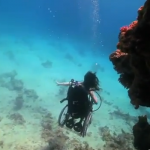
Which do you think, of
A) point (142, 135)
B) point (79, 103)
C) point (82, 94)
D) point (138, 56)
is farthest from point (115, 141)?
point (138, 56)

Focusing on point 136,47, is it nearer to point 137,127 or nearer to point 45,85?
point 137,127

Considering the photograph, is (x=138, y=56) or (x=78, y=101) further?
(x=78, y=101)

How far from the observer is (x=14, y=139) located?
12.0 m

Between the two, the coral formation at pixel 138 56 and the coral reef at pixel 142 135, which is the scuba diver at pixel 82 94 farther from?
the coral reef at pixel 142 135

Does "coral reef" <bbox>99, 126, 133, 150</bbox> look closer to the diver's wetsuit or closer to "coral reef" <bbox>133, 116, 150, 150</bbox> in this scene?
"coral reef" <bbox>133, 116, 150, 150</bbox>

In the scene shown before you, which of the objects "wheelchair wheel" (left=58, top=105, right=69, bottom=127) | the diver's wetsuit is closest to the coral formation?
the diver's wetsuit

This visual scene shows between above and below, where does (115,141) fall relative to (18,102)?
below

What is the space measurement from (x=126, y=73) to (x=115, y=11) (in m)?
127

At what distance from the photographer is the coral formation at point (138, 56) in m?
4.04

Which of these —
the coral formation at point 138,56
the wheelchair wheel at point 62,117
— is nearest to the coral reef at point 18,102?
the wheelchair wheel at point 62,117

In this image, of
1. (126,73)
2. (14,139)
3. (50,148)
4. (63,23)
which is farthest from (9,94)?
(63,23)

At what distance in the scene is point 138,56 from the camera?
14.4 feet

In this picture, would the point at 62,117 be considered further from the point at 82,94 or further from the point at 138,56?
the point at 138,56

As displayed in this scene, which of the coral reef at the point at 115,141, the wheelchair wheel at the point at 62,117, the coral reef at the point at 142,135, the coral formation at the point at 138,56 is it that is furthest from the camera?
the coral reef at the point at 115,141
